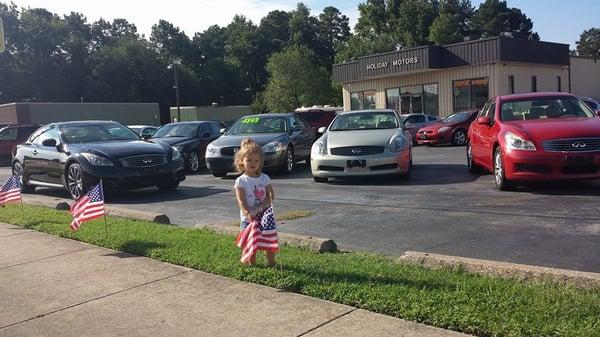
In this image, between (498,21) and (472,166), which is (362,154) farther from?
(498,21)

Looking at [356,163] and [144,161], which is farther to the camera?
[356,163]

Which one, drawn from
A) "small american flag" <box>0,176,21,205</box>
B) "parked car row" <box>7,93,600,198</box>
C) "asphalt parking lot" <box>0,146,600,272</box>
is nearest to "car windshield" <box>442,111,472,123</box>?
"parked car row" <box>7,93,600,198</box>

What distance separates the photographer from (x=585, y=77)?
125 ft

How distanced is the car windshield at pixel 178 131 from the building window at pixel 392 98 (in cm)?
1956

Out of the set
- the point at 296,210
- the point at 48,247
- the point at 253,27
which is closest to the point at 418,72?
the point at 296,210

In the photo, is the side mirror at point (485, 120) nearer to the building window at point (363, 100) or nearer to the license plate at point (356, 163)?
the license plate at point (356, 163)

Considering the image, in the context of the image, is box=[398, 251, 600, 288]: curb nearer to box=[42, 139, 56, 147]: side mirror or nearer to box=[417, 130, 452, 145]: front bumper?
box=[42, 139, 56, 147]: side mirror

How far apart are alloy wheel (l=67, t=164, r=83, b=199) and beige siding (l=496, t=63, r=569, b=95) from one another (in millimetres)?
23938

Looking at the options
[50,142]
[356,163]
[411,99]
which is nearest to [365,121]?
[356,163]

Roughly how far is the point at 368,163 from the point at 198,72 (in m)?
86.5

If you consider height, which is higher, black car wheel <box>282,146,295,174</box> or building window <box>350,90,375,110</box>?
building window <box>350,90,375,110</box>

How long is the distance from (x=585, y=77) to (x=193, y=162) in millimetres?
30193

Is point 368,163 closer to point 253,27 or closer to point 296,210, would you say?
point 296,210

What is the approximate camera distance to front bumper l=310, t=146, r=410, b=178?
1112 cm
